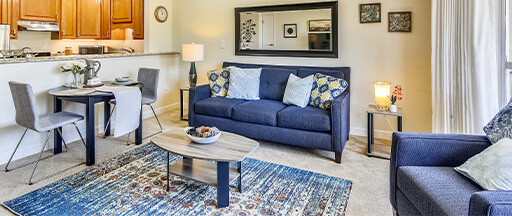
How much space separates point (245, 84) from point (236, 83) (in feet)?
0.41

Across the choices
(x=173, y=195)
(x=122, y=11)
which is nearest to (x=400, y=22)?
(x=173, y=195)

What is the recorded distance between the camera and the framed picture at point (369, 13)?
3.53m

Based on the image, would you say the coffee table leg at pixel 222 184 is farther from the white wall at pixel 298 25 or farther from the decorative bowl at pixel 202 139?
the white wall at pixel 298 25

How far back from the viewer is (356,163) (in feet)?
9.55

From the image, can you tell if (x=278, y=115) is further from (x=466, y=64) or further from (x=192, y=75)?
(x=192, y=75)

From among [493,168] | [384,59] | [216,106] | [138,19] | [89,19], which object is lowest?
[493,168]

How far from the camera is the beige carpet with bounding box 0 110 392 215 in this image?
2.20 meters

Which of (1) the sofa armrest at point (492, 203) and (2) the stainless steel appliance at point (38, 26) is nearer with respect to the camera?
(1) the sofa armrest at point (492, 203)

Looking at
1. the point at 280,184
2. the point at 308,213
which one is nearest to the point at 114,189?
the point at 280,184

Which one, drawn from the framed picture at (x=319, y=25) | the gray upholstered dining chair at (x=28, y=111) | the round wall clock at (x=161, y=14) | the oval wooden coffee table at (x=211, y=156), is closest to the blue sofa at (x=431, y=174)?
the oval wooden coffee table at (x=211, y=156)

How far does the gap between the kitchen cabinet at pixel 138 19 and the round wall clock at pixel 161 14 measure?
34 cm

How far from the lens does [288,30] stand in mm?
4035

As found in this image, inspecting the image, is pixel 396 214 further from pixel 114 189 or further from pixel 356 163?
pixel 114 189

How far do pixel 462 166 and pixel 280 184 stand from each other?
4.21ft
